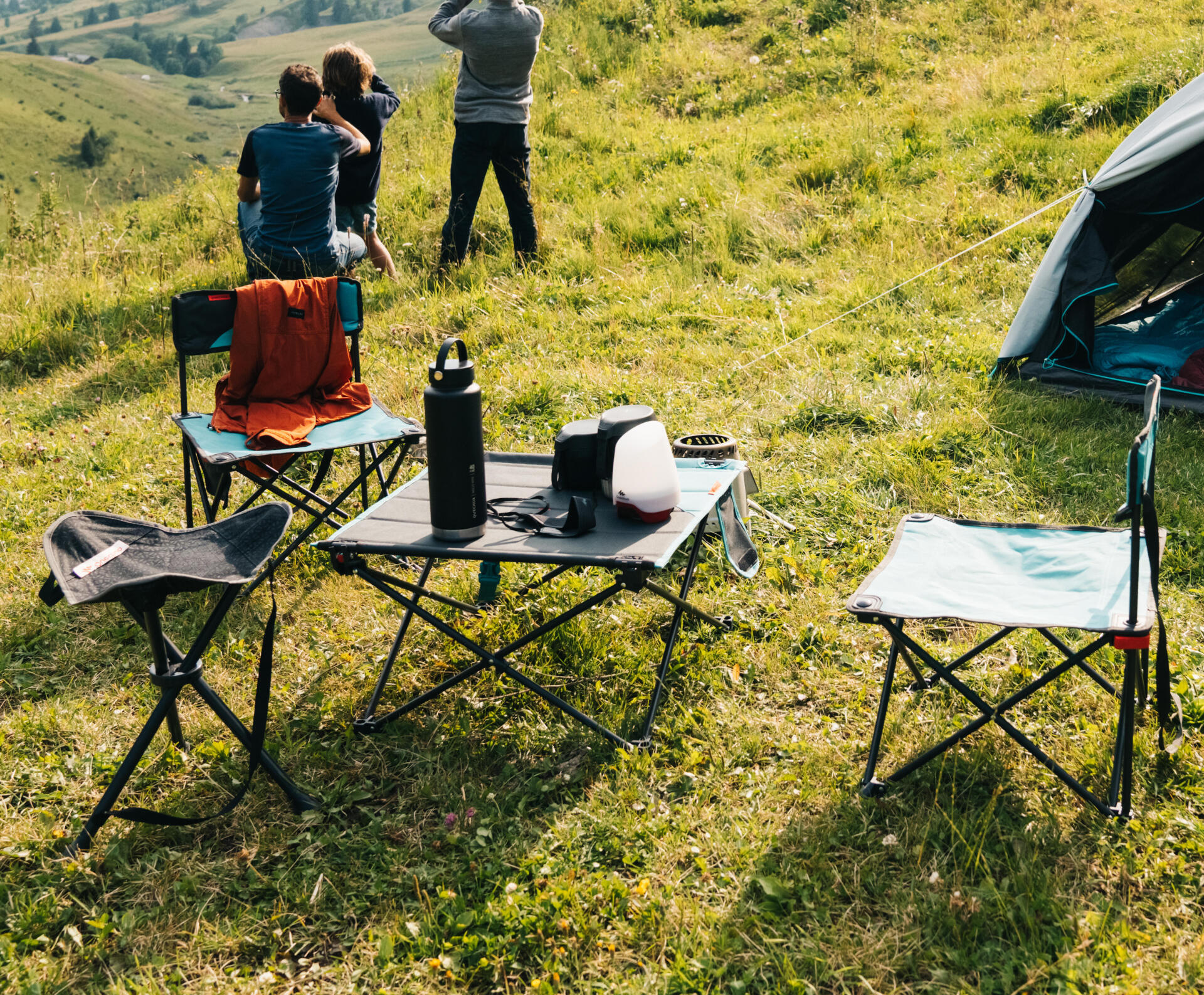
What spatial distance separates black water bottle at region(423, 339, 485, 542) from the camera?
8.37 ft

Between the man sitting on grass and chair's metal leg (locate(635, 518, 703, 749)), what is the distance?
317 cm

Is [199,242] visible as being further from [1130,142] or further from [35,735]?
[1130,142]

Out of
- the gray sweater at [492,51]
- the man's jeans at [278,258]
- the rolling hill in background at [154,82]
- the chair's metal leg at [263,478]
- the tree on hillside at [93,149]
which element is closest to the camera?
the chair's metal leg at [263,478]

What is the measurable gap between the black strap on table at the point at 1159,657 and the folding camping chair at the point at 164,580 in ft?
6.89

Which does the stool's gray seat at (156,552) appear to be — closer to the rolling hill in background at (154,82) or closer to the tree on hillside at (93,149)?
→ the rolling hill in background at (154,82)

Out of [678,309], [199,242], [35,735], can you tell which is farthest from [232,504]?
[199,242]

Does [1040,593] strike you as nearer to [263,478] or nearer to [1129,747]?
[1129,747]

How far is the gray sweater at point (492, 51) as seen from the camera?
6.10m

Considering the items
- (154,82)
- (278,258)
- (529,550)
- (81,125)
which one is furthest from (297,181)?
(154,82)

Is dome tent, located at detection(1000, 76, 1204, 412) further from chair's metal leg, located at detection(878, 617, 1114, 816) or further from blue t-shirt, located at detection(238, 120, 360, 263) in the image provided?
blue t-shirt, located at detection(238, 120, 360, 263)

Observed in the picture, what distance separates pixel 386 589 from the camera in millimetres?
2752

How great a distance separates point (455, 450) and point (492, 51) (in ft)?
14.5

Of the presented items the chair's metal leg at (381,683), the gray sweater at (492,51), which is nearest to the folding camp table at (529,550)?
the chair's metal leg at (381,683)

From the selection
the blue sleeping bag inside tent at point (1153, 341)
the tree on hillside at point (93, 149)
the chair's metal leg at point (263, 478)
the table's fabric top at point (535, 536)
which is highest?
the table's fabric top at point (535, 536)
